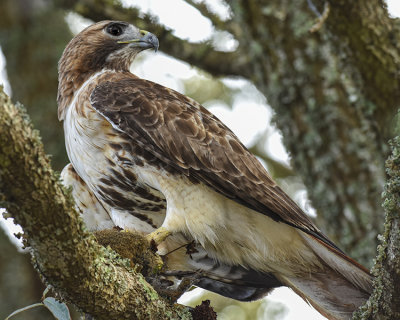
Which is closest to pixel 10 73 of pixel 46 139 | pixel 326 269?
pixel 46 139

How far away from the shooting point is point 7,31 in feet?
26.1

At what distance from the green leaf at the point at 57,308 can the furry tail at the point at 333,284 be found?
1.75m

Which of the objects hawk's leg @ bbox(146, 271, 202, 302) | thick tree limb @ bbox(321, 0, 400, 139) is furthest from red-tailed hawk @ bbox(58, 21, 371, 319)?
thick tree limb @ bbox(321, 0, 400, 139)

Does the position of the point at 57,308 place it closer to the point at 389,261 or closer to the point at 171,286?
the point at 171,286

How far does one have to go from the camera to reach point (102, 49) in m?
5.50

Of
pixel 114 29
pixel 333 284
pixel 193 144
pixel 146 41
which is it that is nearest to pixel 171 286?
pixel 193 144

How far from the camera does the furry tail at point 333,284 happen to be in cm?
400

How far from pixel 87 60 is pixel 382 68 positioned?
253cm

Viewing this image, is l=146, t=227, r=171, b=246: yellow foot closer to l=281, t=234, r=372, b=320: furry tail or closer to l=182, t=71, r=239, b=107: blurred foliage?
l=281, t=234, r=372, b=320: furry tail

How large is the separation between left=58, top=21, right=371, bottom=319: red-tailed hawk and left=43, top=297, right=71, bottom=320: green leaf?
0.88m

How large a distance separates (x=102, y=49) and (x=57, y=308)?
2.82m

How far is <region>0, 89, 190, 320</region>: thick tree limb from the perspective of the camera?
246 cm

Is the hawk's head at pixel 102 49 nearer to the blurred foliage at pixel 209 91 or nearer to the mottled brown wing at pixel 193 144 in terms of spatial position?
the mottled brown wing at pixel 193 144

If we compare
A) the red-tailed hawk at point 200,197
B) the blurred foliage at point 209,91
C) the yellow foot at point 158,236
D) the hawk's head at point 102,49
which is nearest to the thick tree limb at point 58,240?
the yellow foot at point 158,236
